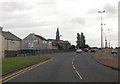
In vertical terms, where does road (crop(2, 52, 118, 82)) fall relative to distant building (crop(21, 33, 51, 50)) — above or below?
below

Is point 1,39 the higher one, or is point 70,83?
point 1,39

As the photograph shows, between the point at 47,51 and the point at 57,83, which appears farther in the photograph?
the point at 47,51

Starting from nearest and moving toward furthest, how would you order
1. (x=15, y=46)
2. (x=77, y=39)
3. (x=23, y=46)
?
(x=15, y=46)
(x=23, y=46)
(x=77, y=39)

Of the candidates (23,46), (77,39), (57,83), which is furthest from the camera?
(77,39)

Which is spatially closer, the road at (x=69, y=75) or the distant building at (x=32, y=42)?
the road at (x=69, y=75)

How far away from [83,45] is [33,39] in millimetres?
70846

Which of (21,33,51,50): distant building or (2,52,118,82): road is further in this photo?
(21,33,51,50): distant building

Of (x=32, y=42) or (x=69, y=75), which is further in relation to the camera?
(x=32, y=42)

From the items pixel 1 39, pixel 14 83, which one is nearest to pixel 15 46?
pixel 1 39

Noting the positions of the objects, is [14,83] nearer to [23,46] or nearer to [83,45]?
[23,46]

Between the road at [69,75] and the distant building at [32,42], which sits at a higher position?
the distant building at [32,42]

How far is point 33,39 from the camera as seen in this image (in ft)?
330

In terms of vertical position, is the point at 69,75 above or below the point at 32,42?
below

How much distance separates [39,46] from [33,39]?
5.07 meters
